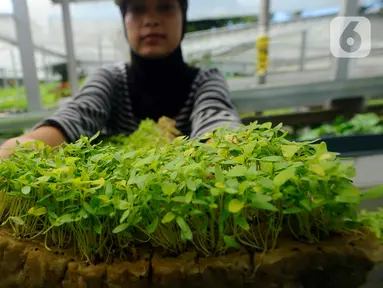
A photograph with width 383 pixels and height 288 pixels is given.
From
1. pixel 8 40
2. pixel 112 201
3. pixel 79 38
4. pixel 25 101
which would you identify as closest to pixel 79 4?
pixel 79 38

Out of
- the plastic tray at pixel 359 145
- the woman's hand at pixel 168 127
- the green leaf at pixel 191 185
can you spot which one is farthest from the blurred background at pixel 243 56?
the green leaf at pixel 191 185

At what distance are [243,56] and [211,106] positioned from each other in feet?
2.02

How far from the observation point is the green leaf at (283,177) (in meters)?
0.35

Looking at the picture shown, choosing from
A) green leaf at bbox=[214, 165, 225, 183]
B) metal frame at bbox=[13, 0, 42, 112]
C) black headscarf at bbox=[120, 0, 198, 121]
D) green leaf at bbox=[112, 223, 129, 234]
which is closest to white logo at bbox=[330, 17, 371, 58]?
black headscarf at bbox=[120, 0, 198, 121]

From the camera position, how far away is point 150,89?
0.98 metres

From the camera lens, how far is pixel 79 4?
4.15ft

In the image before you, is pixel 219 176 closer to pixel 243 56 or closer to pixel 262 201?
pixel 262 201

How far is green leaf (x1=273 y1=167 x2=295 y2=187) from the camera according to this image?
347mm

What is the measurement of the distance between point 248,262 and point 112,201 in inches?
7.2

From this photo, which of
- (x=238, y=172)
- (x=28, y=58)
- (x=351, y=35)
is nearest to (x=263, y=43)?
(x=351, y=35)

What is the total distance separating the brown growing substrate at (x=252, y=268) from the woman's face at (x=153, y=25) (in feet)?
2.13

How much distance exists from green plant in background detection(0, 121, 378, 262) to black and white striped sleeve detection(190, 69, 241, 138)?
0.31 m

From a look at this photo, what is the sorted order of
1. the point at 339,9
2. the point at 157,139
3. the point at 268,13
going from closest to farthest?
the point at 157,139, the point at 339,9, the point at 268,13

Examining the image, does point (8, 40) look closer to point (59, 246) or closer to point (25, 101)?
point (25, 101)
